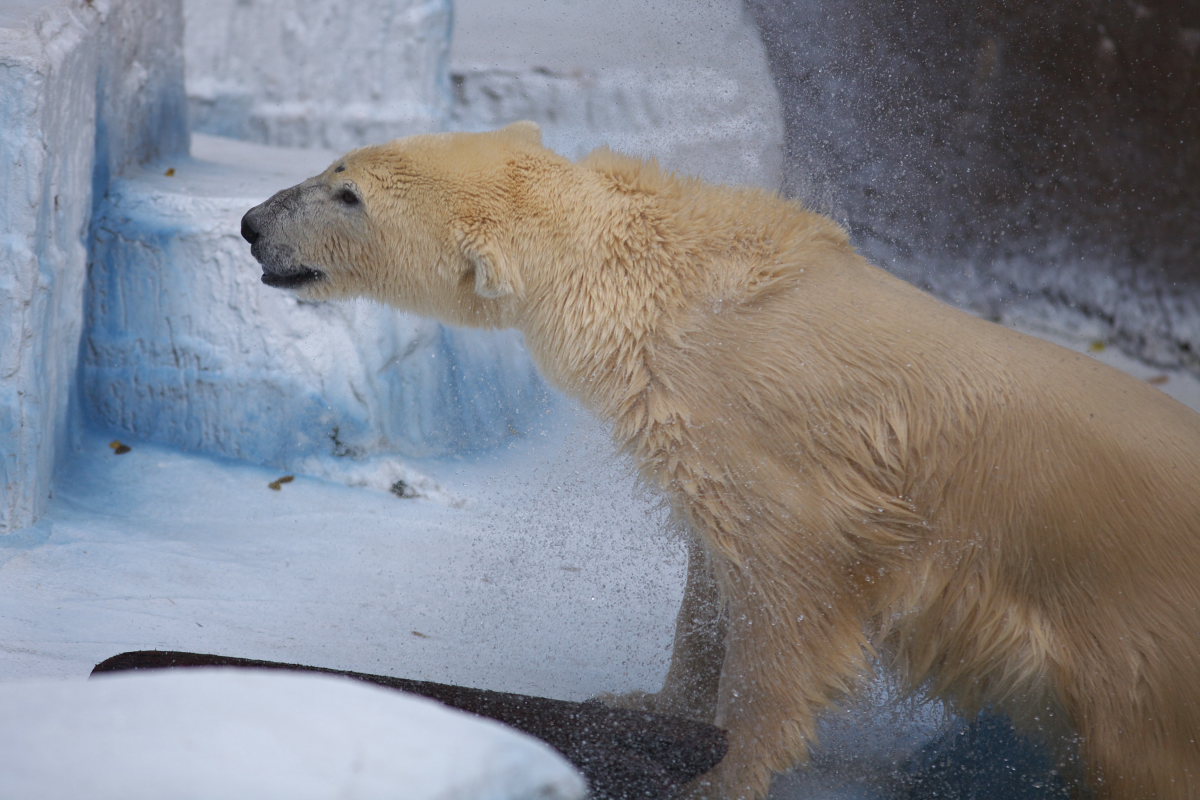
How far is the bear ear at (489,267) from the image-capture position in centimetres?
243

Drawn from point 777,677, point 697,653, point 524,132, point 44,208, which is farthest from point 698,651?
point 44,208

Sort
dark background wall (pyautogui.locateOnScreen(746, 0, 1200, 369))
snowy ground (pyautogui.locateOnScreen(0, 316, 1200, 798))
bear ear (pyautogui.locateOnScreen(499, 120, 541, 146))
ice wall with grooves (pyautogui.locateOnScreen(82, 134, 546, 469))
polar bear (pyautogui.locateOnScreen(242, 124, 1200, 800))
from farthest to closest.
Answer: dark background wall (pyautogui.locateOnScreen(746, 0, 1200, 369)) < ice wall with grooves (pyautogui.locateOnScreen(82, 134, 546, 469)) < snowy ground (pyautogui.locateOnScreen(0, 316, 1200, 798)) < bear ear (pyautogui.locateOnScreen(499, 120, 541, 146)) < polar bear (pyautogui.locateOnScreen(242, 124, 1200, 800))

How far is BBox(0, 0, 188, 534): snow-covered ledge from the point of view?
3.44 meters

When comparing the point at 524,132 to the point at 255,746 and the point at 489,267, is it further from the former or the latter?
the point at 255,746

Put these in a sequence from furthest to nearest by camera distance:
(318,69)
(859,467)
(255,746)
Answer: 1. (318,69)
2. (859,467)
3. (255,746)

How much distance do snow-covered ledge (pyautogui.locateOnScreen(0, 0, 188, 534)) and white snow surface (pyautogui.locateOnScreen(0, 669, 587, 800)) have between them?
2.59m

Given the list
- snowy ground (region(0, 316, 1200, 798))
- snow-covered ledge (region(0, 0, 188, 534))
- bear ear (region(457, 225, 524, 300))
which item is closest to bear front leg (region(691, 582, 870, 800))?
snowy ground (region(0, 316, 1200, 798))

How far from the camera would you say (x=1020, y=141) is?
570cm

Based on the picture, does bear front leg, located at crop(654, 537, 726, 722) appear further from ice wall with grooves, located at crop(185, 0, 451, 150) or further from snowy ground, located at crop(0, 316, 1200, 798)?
ice wall with grooves, located at crop(185, 0, 451, 150)

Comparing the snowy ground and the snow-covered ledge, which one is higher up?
the snow-covered ledge

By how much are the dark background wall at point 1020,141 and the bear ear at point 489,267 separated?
11.0 feet

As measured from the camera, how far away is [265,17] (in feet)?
19.1

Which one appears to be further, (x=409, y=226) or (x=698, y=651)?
(x=698, y=651)

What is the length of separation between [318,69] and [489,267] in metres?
3.76
